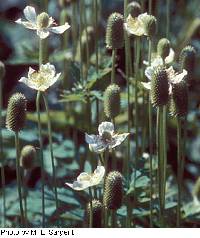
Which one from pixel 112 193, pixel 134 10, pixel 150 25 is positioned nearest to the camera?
pixel 112 193

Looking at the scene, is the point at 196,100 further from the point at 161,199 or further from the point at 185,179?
the point at 161,199

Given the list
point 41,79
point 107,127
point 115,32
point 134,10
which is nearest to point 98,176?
point 107,127

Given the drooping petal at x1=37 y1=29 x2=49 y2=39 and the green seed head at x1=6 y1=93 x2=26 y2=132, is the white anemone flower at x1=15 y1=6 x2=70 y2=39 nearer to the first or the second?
the drooping petal at x1=37 y1=29 x2=49 y2=39

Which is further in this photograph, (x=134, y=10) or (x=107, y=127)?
(x=134, y=10)

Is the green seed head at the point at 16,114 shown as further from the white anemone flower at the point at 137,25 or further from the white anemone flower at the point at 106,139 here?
the white anemone flower at the point at 137,25

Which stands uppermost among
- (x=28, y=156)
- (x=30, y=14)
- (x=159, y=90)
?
(x=30, y=14)

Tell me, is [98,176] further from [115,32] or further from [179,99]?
[115,32]
